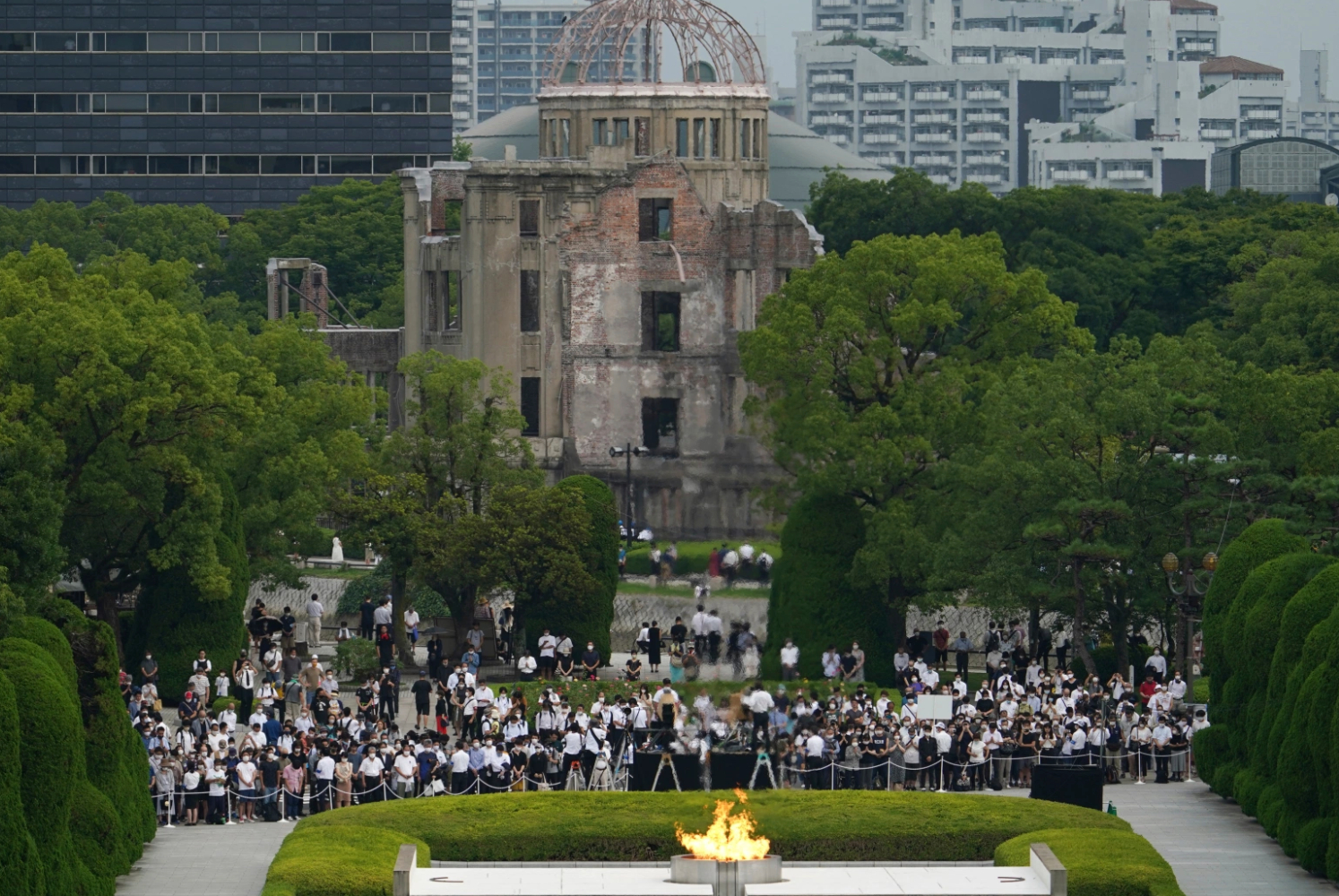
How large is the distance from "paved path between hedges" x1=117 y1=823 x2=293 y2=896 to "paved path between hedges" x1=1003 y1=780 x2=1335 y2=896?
12495 mm

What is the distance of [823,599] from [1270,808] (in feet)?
63.1

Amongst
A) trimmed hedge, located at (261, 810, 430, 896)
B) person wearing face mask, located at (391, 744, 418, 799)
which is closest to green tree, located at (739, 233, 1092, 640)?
person wearing face mask, located at (391, 744, 418, 799)

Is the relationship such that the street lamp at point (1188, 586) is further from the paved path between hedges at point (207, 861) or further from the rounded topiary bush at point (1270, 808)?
the paved path between hedges at point (207, 861)

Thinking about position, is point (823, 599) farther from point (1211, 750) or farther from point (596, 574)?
point (1211, 750)

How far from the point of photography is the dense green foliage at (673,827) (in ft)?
158

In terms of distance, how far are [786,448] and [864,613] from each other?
20.4 feet

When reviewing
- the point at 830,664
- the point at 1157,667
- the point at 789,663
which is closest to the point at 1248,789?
the point at 1157,667

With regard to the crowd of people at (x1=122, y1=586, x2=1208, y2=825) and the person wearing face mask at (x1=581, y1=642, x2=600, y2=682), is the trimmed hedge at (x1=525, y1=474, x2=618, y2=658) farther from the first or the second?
the crowd of people at (x1=122, y1=586, x2=1208, y2=825)

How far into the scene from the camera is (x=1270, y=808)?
50.3m

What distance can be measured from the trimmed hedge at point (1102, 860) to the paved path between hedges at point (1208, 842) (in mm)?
1084

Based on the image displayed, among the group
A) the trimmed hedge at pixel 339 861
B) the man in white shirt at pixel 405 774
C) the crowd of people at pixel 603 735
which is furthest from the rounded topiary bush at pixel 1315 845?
the man in white shirt at pixel 405 774

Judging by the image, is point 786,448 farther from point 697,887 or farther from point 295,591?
point 697,887

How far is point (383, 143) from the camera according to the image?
512 feet

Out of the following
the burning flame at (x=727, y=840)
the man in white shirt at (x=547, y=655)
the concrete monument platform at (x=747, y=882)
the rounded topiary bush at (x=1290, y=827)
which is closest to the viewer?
the concrete monument platform at (x=747, y=882)
